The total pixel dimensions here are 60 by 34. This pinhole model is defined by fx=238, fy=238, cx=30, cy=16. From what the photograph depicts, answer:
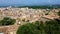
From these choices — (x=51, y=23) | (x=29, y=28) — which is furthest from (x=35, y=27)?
(x=51, y=23)

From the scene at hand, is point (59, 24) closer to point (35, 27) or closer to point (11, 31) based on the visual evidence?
point (35, 27)

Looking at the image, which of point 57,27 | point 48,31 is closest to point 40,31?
point 48,31

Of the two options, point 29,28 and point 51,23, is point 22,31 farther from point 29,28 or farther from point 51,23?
point 51,23

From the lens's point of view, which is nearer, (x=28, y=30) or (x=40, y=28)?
(x=28, y=30)

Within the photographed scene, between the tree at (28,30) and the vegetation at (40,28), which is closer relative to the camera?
the tree at (28,30)

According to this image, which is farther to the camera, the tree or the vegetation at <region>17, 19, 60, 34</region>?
the vegetation at <region>17, 19, 60, 34</region>

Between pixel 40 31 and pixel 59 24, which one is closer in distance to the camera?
pixel 40 31

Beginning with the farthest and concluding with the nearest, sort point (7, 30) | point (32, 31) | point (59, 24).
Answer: point (59, 24) < point (7, 30) < point (32, 31)

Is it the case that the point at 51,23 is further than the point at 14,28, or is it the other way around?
the point at 51,23

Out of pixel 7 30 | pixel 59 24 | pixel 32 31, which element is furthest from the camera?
pixel 59 24
